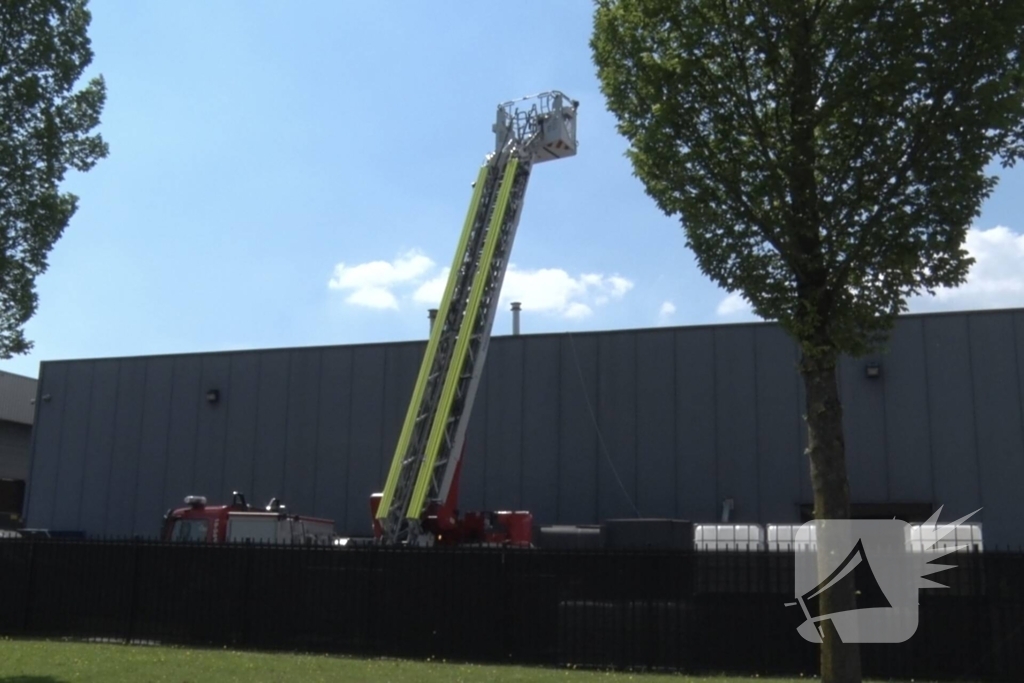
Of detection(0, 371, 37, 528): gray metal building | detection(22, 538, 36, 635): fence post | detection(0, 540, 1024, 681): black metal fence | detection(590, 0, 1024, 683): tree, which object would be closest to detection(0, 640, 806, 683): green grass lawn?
detection(0, 540, 1024, 681): black metal fence

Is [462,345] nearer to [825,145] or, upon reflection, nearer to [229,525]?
[229,525]

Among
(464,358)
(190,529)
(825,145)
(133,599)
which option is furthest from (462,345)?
(825,145)

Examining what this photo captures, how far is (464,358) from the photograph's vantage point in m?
22.1

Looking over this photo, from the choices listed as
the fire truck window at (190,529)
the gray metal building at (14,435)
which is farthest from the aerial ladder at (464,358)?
the gray metal building at (14,435)

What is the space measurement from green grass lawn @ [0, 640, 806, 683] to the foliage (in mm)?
7473

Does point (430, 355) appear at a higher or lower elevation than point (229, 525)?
higher

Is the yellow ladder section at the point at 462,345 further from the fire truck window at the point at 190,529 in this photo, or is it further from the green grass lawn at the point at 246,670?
Result: the fire truck window at the point at 190,529

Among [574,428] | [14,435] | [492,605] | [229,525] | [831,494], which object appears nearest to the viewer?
[831,494]

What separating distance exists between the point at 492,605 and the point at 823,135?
1038 centimetres

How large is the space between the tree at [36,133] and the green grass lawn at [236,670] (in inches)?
191

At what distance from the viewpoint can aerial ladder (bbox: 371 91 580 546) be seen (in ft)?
69.8

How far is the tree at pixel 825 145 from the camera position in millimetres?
10336

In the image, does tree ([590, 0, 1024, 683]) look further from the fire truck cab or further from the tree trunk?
the fire truck cab

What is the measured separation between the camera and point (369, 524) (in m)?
29.6
